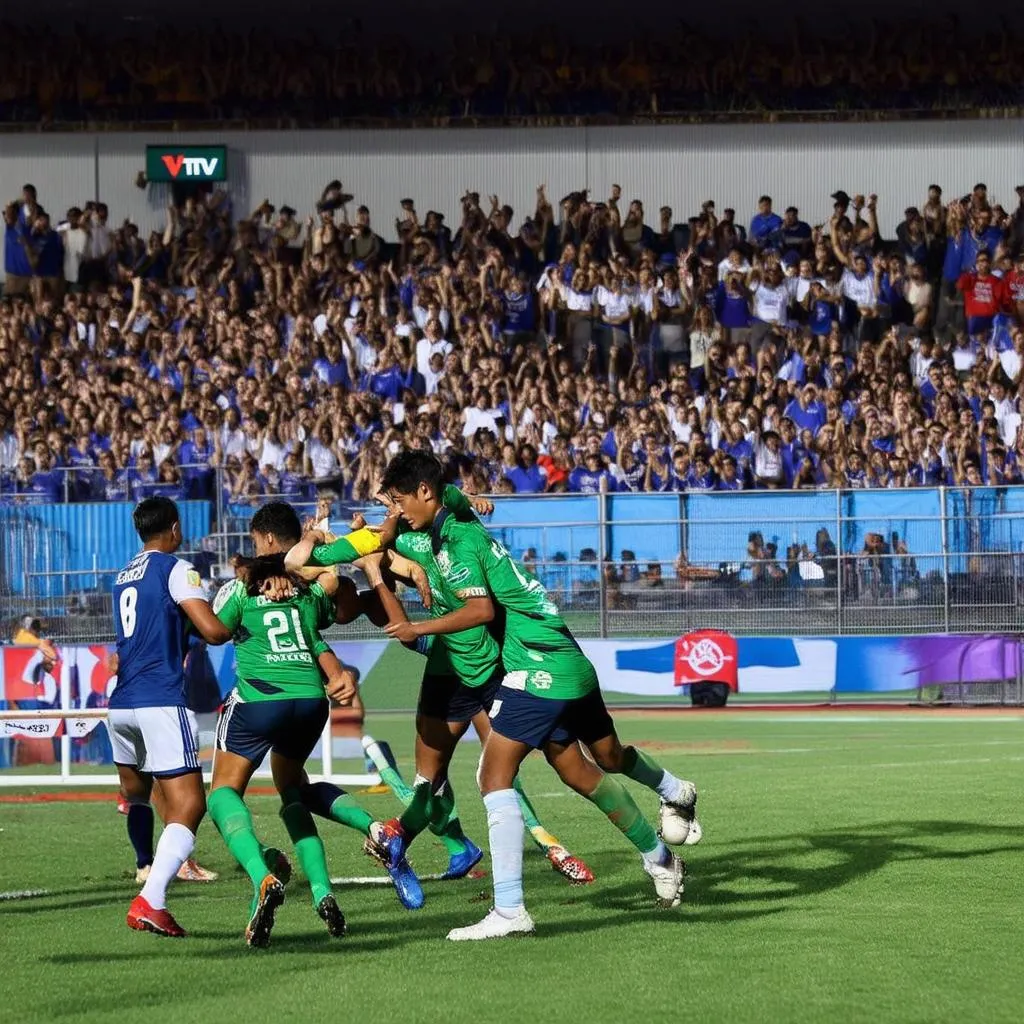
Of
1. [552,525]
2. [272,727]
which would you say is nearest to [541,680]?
[272,727]

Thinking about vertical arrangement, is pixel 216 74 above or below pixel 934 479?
above

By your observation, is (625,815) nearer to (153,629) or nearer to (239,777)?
(239,777)

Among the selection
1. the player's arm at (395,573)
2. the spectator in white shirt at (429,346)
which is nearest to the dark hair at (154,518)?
the player's arm at (395,573)

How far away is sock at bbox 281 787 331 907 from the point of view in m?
7.96

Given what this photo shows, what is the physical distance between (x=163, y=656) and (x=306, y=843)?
3.76ft

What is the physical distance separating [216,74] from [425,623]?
26040 mm

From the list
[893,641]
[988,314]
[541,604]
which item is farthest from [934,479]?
[541,604]

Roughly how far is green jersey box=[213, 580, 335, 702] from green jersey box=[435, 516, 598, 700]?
739 mm

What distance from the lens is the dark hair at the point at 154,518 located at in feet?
28.3

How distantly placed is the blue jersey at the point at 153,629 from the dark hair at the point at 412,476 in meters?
1.12

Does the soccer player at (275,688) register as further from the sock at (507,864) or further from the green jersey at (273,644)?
the sock at (507,864)

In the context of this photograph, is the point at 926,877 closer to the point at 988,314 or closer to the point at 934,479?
the point at 934,479

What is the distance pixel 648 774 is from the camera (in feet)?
29.7

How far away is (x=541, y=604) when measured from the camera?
8.31 m
